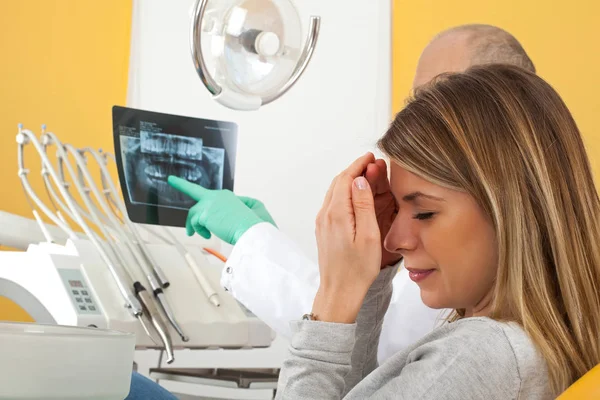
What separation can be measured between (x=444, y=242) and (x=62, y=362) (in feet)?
2.31

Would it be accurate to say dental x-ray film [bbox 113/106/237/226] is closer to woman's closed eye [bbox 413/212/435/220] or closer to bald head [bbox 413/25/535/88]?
bald head [bbox 413/25/535/88]

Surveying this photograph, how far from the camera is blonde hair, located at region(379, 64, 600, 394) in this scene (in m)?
0.94

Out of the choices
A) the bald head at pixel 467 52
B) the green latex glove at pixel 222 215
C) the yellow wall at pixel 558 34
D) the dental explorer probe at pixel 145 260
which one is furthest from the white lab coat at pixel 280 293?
the yellow wall at pixel 558 34

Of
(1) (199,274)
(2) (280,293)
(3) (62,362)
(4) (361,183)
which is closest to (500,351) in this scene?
(4) (361,183)

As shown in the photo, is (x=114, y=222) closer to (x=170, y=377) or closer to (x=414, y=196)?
(x=170, y=377)

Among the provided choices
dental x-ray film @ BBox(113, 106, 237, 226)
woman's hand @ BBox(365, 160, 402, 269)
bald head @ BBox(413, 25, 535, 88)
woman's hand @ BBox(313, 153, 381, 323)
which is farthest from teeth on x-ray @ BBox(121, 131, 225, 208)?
woman's hand @ BBox(313, 153, 381, 323)

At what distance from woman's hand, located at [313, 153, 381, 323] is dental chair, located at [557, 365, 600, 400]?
40 centimetres

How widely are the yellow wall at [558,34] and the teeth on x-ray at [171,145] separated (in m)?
1.16

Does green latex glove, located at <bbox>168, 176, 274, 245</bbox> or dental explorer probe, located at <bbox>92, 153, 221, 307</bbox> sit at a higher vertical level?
green latex glove, located at <bbox>168, 176, 274, 245</bbox>

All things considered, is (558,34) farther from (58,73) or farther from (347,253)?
(347,253)

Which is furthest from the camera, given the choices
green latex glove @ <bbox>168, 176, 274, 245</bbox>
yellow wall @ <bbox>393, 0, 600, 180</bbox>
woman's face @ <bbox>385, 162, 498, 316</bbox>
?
yellow wall @ <bbox>393, 0, 600, 180</bbox>

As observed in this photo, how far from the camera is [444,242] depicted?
1.00 m

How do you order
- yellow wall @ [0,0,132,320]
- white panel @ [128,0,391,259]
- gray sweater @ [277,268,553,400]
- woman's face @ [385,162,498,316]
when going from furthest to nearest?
white panel @ [128,0,391,259] < yellow wall @ [0,0,132,320] < woman's face @ [385,162,498,316] < gray sweater @ [277,268,553,400]

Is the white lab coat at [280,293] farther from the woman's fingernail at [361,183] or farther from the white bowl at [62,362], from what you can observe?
the white bowl at [62,362]
